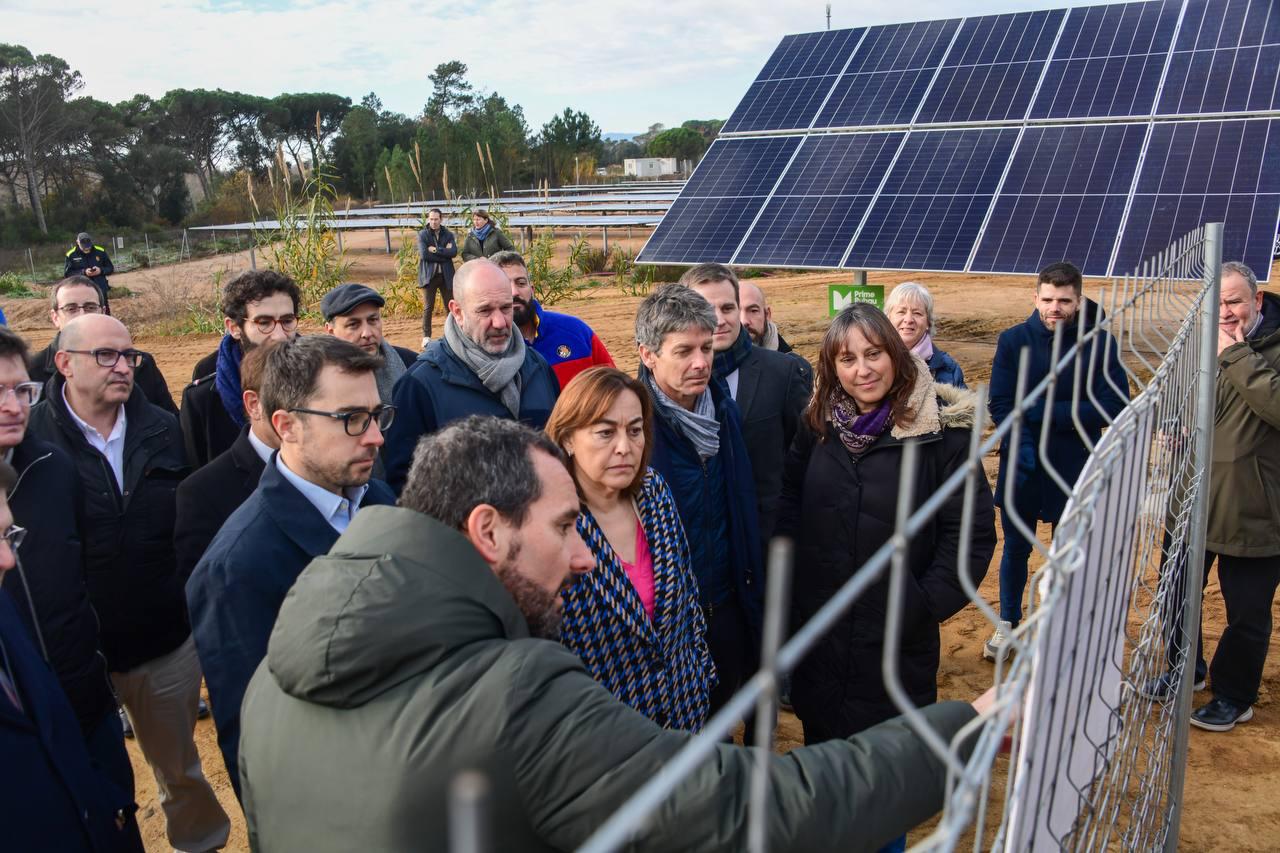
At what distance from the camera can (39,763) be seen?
6.48 ft

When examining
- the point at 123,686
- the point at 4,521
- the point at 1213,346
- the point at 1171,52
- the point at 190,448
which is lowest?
the point at 123,686

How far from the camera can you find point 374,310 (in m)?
4.13

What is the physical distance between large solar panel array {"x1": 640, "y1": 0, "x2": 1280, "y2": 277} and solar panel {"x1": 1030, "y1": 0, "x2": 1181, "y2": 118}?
0.02 meters

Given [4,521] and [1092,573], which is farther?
[4,521]

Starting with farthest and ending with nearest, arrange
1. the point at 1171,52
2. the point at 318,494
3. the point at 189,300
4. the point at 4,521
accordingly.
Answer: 1. the point at 189,300
2. the point at 1171,52
3. the point at 318,494
4. the point at 4,521

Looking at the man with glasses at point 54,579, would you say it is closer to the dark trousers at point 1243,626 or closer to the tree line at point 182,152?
the dark trousers at point 1243,626

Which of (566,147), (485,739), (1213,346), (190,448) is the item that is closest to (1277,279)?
(1213,346)

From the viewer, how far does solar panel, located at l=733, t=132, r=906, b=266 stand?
8.77 metres

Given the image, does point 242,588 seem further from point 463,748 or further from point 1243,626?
point 1243,626

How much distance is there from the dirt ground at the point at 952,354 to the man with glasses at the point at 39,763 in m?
1.81

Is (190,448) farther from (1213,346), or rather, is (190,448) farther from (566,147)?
(566,147)

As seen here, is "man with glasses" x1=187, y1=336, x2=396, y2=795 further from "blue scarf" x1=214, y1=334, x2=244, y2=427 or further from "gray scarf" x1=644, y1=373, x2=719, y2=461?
"blue scarf" x1=214, y1=334, x2=244, y2=427

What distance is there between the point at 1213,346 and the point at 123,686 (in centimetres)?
353

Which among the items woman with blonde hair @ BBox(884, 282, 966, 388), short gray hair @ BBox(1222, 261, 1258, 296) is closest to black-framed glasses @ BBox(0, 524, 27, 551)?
woman with blonde hair @ BBox(884, 282, 966, 388)
